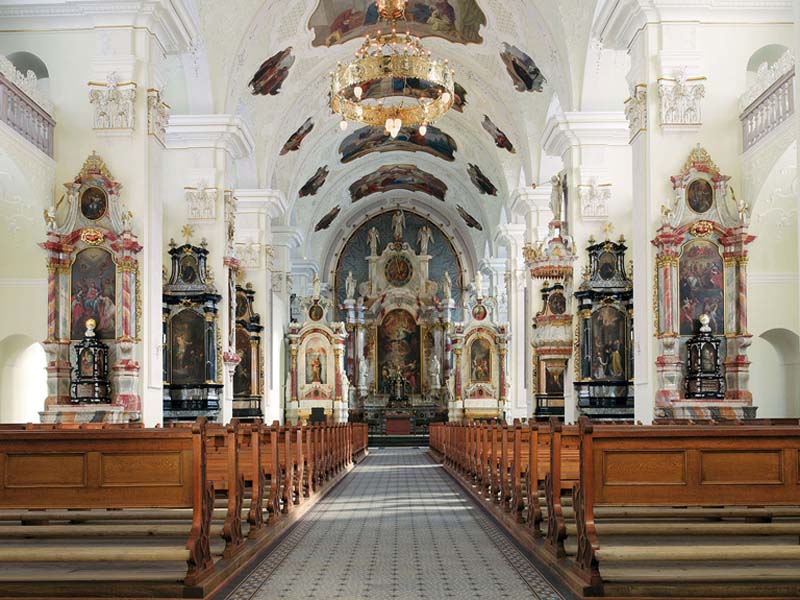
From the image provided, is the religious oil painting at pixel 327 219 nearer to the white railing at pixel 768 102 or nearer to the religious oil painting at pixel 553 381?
the religious oil painting at pixel 553 381

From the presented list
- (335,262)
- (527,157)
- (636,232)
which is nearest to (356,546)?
(636,232)

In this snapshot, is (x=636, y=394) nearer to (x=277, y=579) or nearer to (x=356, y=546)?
(x=356, y=546)

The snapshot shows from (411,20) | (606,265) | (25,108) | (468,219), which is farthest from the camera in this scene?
(468,219)

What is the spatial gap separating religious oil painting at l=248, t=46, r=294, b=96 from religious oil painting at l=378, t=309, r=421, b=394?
1705cm

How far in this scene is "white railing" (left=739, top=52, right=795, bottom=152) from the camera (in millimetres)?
11719

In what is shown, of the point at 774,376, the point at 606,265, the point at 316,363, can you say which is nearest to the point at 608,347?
the point at 606,265

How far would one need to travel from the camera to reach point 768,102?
1207 cm

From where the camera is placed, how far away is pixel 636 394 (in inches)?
520

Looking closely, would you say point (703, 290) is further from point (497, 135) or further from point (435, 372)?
point (435, 372)

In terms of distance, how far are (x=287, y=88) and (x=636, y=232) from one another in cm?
1225

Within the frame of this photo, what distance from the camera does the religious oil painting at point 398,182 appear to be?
A: 35281 mm

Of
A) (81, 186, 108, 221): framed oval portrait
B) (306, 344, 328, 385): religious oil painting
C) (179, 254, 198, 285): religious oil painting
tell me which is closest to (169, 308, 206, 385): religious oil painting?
(179, 254, 198, 285): religious oil painting

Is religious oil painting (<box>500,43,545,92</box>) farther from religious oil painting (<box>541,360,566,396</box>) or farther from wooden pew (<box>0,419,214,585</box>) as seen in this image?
wooden pew (<box>0,419,214,585</box>)

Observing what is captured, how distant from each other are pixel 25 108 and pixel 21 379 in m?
5.21
